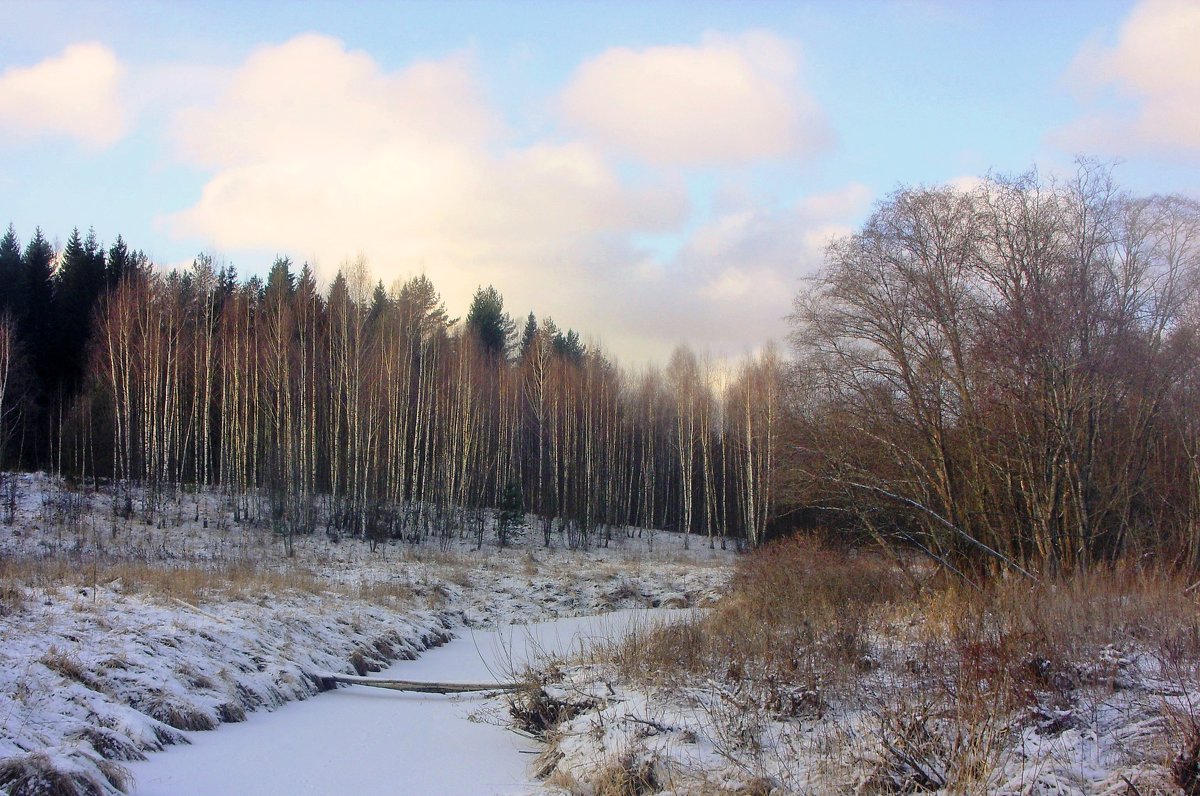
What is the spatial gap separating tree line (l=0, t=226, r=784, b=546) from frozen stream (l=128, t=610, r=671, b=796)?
15.7 m

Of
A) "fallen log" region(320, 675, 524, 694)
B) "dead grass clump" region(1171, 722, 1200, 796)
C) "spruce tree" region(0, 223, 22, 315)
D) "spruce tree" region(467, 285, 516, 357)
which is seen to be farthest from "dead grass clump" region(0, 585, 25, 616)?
"spruce tree" region(467, 285, 516, 357)

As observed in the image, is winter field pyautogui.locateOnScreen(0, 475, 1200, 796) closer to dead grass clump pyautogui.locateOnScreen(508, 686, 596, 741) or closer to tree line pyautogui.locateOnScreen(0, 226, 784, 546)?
dead grass clump pyautogui.locateOnScreen(508, 686, 596, 741)

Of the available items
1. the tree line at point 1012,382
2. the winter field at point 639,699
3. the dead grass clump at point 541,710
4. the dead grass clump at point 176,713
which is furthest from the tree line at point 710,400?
the dead grass clump at point 176,713

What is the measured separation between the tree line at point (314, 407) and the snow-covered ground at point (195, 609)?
8.52 ft

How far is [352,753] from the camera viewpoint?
25.3 ft

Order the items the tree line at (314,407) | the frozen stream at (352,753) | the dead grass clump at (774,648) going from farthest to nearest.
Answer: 1. the tree line at (314,407)
2. the dead grass clump at (774,648)
3. the frozen stream at (352,753)

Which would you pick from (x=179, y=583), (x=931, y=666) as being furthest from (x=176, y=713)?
(x=931, y=666)

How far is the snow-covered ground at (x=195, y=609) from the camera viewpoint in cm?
664

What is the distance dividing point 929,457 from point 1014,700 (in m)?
10.5

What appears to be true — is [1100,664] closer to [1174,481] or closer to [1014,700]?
[1014,700]

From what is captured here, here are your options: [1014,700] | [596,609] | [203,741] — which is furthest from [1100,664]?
[596,609]

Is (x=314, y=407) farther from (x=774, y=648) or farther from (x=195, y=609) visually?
(x=774, y=648)

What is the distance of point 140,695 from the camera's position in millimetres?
7641

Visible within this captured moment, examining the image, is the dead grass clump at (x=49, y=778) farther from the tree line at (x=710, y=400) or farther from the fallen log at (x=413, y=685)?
the tree line at (x=710, y=400)
